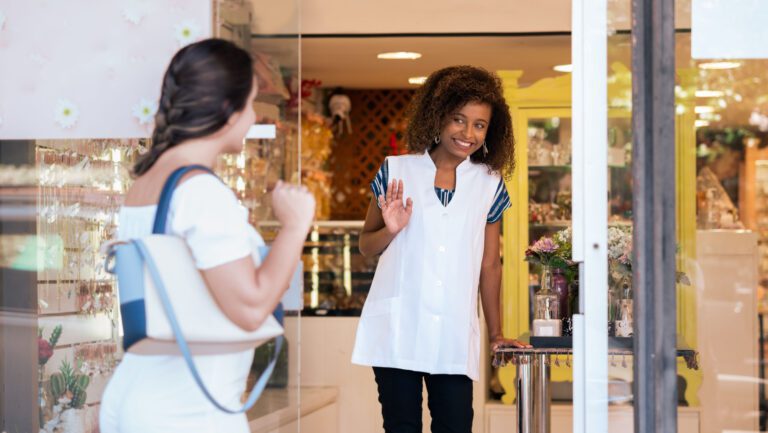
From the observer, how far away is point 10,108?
300 cm

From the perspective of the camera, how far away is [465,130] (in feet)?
11.0

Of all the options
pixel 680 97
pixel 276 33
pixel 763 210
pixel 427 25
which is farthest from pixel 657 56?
pixel 427 25

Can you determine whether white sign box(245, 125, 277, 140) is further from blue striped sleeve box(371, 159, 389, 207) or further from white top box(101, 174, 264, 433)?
white top box(101, 174, 264, 433)

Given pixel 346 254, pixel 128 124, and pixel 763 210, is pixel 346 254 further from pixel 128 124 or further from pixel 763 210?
pixel 128 124

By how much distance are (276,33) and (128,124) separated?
47 cm

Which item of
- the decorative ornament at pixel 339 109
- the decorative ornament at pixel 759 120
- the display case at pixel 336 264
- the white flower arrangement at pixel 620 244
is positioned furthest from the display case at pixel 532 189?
the white flower arrangement at pixel 620 244

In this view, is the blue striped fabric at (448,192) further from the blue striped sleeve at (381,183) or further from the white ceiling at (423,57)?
the white ceiling at (423,57)

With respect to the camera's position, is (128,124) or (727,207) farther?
(727,207)

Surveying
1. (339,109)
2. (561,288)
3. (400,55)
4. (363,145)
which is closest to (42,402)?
(561,288)

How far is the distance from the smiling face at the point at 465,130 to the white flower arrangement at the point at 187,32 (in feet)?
2.91

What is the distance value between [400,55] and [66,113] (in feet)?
13.1

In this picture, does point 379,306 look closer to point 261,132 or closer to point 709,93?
point 261,132

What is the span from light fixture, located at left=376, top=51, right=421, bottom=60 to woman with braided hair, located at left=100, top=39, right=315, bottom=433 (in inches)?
187

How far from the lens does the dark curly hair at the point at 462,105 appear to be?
3414 millimetres
